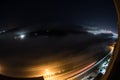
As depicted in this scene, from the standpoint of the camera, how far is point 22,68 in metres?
14.8

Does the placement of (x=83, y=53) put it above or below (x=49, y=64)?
above

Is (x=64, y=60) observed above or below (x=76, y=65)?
above

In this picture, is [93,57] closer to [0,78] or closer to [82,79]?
[82,79]

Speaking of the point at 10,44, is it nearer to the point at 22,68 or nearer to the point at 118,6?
the point at 22,68

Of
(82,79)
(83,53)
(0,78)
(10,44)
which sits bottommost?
(0,78)

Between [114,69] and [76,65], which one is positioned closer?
[114,69]

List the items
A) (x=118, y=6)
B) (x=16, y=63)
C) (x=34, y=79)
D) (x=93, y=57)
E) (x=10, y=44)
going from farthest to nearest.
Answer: (x=10, y=44), (x=93, y=57), (x=16, y=63), (x=34, y=79), (x=118, y=6)

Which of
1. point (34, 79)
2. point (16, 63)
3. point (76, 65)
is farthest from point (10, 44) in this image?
point (34, 79)

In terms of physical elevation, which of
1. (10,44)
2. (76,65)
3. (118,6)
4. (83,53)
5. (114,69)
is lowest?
(114,69)

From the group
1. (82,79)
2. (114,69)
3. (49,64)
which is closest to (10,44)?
(49,64)

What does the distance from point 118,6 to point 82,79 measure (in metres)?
7.79

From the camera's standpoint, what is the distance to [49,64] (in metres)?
15.4

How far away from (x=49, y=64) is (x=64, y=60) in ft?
6.99

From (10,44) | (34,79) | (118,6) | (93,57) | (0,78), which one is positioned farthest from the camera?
(10,44)
